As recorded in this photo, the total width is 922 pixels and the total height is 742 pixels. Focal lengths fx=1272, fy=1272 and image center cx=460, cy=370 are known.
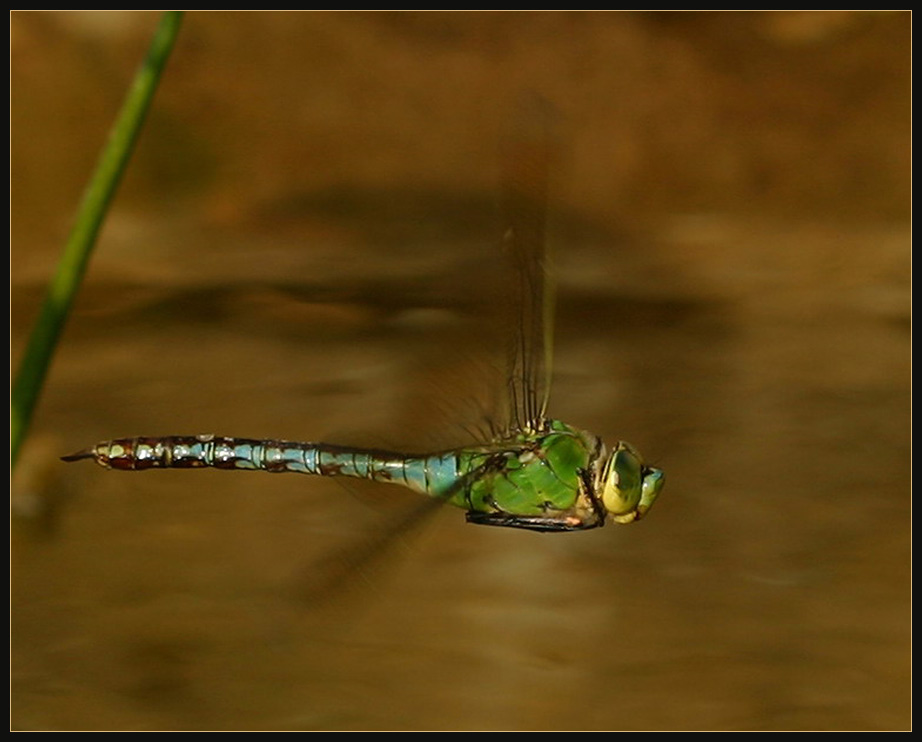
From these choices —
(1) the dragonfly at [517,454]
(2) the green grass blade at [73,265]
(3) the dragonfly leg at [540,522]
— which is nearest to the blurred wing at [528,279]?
(1) the dragonfly at [517,454]

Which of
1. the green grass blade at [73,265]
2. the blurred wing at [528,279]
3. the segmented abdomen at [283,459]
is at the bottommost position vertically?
the green grass blade at [73,265]

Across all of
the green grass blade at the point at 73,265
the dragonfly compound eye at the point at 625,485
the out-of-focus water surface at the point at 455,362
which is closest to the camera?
the green grass blade at the point at 73,265

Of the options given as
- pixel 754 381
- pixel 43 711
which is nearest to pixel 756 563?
pixel 754 381

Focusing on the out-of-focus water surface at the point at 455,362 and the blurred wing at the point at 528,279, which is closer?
the blurred wing at the point at 528,279

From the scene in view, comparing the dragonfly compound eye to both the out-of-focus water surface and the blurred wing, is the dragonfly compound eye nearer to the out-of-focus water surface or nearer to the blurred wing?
the blurred wing

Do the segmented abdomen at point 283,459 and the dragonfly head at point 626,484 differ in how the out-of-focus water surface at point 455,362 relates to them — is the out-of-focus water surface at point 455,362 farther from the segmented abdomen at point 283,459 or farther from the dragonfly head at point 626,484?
the dragonfly head at point 626,484

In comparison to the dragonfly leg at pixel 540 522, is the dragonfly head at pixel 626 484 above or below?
above

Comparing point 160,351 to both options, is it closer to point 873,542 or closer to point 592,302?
point 592,302
